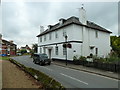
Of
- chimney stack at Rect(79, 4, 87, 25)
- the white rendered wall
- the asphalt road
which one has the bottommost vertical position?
the asphalt road

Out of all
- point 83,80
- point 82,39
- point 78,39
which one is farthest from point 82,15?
point 83,80

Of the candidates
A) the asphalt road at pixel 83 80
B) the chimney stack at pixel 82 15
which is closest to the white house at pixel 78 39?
the chimney stack at pixel 82 15

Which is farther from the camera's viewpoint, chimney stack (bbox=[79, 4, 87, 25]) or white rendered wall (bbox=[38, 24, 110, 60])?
chimney stack (bbox=[79, 4, 87, 25])

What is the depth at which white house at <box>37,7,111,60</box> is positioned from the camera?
2048cm

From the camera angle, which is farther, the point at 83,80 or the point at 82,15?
the point at 82,15

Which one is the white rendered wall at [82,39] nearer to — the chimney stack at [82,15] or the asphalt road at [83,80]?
the chimney stack at [82,15]

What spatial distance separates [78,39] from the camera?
818 inches

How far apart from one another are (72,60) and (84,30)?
6.33 meters

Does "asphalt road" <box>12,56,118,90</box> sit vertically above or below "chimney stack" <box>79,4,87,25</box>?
below

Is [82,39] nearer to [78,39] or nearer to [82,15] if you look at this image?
[78,39]

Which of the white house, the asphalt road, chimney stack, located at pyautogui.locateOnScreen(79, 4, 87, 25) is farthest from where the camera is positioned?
chimney stack, located at pyautogui.locateOnScreen(79, 4, 87, 25)

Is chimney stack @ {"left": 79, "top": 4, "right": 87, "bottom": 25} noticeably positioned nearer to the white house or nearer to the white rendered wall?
the white house

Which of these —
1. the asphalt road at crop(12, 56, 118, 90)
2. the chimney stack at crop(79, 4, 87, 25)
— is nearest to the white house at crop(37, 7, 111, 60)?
the chimney stack at crop(79, 4, 87, 25)

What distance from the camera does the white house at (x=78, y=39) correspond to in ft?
67.2
